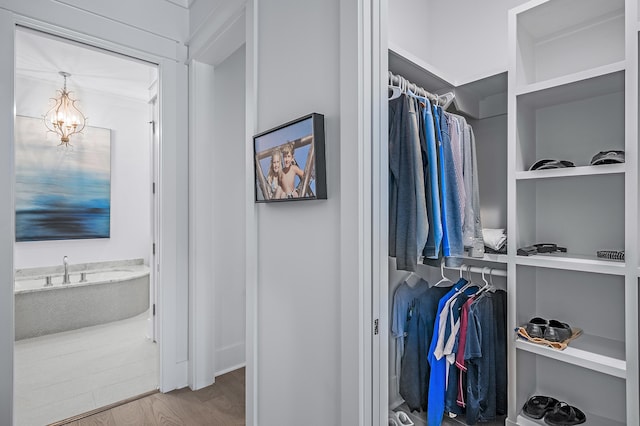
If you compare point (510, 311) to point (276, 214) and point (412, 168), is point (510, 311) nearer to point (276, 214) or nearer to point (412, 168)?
point (412, 168)

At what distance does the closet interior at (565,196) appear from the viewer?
65.6 inches

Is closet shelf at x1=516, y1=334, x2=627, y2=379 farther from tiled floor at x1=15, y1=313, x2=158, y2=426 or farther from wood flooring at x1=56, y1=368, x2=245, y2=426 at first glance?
tiled floor at x1=15, y1=313, x2=158, y2=426

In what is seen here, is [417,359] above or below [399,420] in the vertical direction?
above

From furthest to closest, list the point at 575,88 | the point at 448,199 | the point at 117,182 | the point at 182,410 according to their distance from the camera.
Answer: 1. the point at 117,182
2. the point at 182,410
3. the point at 575,88
4. the point at 448,199

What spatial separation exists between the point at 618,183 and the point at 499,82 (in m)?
0.82

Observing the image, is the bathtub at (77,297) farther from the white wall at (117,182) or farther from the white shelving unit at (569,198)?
the white shelving unit at (569,198)

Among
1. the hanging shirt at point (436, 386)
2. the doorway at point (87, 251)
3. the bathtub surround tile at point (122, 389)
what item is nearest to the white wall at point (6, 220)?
the doorway at point (87, 251)

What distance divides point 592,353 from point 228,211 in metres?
2.38

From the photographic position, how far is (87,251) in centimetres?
438

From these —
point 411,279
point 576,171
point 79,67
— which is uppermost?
point 79,67

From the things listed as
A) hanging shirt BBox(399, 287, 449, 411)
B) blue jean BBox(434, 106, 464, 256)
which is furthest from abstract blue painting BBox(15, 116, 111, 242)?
blue jean BBox(434, 106, 464, 256)

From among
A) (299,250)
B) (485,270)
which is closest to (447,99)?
(485,270)

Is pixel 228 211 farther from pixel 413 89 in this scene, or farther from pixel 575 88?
pixel 575 88

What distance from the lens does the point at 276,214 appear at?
61.0 inches
